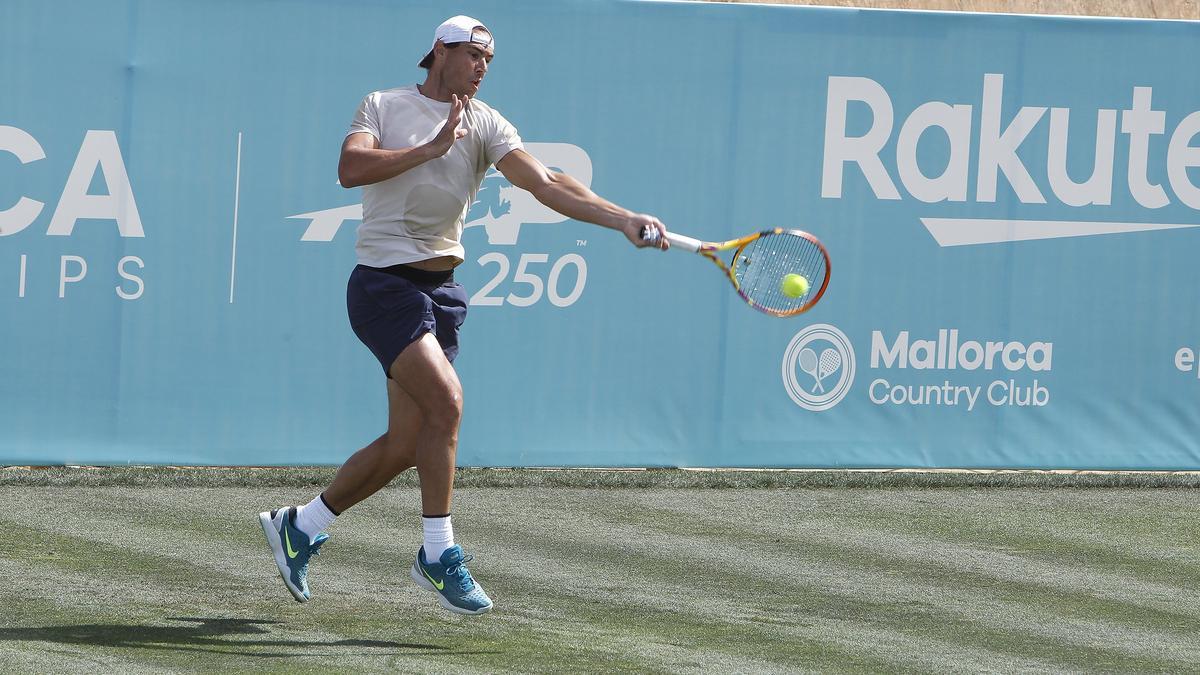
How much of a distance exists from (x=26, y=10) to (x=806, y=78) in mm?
3607

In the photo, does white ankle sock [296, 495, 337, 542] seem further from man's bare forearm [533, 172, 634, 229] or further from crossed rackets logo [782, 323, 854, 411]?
crossed rackets logo [782, 323, 854, 411]

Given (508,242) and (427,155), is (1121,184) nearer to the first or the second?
(508,242)

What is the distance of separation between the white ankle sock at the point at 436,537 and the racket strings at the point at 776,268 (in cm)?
122

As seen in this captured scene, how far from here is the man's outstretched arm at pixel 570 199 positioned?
15.6ft

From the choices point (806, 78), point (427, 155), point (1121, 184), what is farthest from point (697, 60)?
point (427, 155)

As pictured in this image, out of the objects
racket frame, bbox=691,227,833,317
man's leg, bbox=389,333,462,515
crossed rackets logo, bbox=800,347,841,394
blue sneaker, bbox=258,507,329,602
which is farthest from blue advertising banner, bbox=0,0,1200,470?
man's leg, bbox=389,333,462,515

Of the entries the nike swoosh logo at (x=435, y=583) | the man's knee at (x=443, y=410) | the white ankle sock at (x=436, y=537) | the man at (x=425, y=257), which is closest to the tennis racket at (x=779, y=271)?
the man at (x=425, y=257)

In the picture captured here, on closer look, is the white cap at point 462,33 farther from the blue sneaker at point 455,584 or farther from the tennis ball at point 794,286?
the blue sneaker at point 455,584

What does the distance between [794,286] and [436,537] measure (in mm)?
1439

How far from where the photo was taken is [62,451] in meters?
7.84

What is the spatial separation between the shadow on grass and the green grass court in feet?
0.04

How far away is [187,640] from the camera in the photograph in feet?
15.0

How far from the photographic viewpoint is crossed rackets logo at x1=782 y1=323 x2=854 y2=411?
842 centimetres

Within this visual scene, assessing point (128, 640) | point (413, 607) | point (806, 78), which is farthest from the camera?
point (806, 78)
